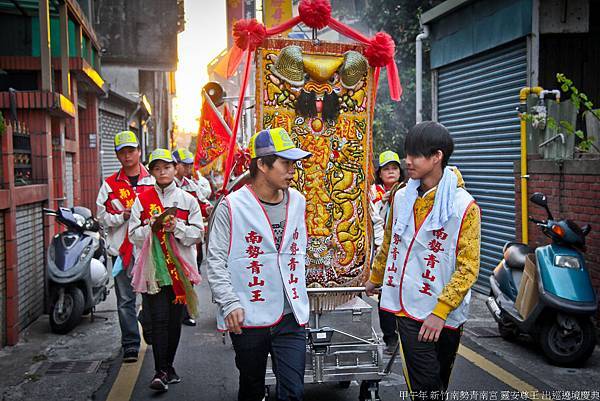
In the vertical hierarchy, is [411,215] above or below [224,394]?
above

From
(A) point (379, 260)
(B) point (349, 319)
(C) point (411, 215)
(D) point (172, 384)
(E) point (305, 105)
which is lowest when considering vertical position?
(D) point (172, 384)

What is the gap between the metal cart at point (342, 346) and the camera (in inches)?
198

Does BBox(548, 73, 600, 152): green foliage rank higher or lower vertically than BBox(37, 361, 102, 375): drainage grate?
higher

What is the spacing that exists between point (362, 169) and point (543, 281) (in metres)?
2.26

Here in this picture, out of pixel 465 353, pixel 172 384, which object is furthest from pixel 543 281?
pixel 172 384

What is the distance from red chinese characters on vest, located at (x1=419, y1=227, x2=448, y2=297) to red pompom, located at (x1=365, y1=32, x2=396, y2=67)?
78.2 inches

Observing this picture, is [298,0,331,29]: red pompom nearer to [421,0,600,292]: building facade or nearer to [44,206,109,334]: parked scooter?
[44,206,109,334]: parked scooter

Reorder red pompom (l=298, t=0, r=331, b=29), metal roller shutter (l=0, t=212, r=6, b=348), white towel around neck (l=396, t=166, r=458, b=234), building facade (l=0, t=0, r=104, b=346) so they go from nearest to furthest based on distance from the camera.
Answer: white towel around neck (l=396, t=166, r=458, b=234) < red pompom (l=298, t=0, r=331, b=29) < metal roller shutter (l=0, t=212, r=6, b=348) < building facade (l=0, t=0, r=104, b=346)

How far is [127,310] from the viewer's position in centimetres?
674

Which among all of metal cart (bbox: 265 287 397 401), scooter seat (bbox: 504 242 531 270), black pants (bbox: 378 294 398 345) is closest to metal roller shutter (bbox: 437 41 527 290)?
scooter seat (bbox: 504 242 531 270)

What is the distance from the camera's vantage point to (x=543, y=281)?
21.2 ft

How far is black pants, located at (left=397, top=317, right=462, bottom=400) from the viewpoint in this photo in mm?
3893

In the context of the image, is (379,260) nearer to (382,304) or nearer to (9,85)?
(382,304)

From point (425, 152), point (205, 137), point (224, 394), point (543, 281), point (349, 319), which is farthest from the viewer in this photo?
point (205, 137)
